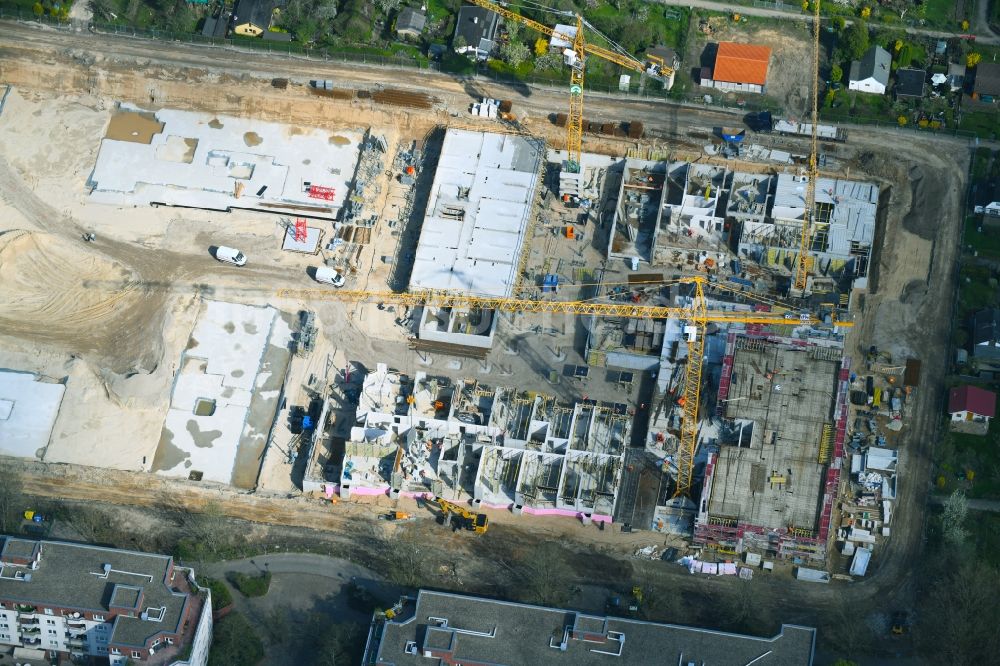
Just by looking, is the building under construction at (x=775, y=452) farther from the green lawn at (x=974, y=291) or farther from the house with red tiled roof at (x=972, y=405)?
the green lawn at (x=974, y=291)

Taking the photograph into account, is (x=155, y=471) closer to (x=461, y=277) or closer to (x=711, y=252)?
(x=461, y=277)

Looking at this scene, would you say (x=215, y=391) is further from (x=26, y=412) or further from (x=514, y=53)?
(x=514, y=53)

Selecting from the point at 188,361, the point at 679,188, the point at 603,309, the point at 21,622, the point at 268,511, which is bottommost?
the point at 21,622

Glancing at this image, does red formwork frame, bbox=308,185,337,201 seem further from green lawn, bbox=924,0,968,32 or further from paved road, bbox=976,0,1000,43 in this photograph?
paved road, bbox=976,0,1000,43

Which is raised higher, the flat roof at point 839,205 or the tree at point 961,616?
the flat roof at point 839,205

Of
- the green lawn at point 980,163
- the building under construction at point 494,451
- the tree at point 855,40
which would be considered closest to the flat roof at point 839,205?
the green lawn at point 980,163

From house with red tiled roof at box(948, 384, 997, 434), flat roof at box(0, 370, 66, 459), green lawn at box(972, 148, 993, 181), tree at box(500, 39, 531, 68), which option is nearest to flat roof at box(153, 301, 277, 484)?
flat roof at box(0, 370, 66, 459)

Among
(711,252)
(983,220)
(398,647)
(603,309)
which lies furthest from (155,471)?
(983,220)
